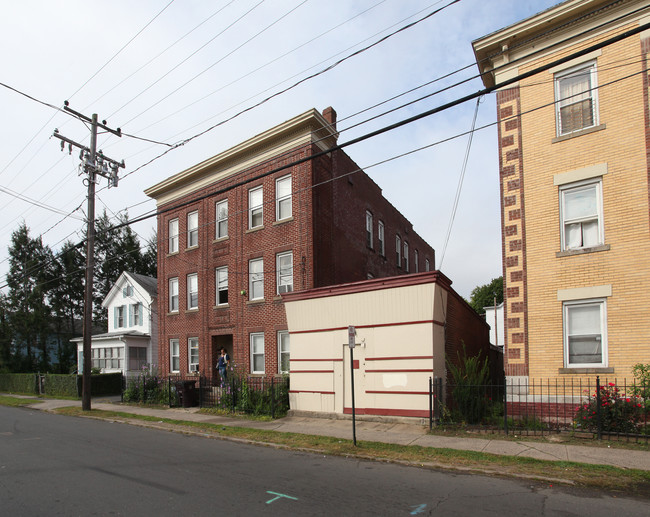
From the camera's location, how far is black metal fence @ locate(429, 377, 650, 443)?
34.7 ft

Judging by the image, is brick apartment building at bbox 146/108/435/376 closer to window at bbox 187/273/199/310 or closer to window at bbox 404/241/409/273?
window at bbox 187/273/199/310

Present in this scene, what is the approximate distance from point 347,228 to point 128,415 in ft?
39.4

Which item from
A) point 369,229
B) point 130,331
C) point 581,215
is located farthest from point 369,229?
point 130,331

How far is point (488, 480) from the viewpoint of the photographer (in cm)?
786

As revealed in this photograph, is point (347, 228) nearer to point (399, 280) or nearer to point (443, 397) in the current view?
point (399, 280)

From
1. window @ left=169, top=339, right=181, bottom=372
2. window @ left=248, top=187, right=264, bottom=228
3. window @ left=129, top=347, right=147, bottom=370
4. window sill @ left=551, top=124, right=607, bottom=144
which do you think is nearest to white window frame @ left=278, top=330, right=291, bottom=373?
window @ left=248, top=187, right=264, bottom=228

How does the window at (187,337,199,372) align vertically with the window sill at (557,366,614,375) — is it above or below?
below

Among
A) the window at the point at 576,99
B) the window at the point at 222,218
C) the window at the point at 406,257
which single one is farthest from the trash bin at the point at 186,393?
the window at the point at 406,257

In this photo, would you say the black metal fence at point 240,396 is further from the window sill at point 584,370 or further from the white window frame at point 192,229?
the window sill at point 584,370

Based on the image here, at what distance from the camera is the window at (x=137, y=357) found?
3222 centimetres

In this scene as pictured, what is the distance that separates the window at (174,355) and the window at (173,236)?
4.70 m

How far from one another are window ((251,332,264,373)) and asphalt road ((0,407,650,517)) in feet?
33.0

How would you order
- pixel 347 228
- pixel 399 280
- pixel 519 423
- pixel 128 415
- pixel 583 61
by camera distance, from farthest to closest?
pixel 347 228 < pixel 128 415 < pixel 399 280 < pixel 583 61 < pixel 519 423

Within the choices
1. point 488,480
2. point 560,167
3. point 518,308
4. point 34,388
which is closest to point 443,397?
point 518,308
